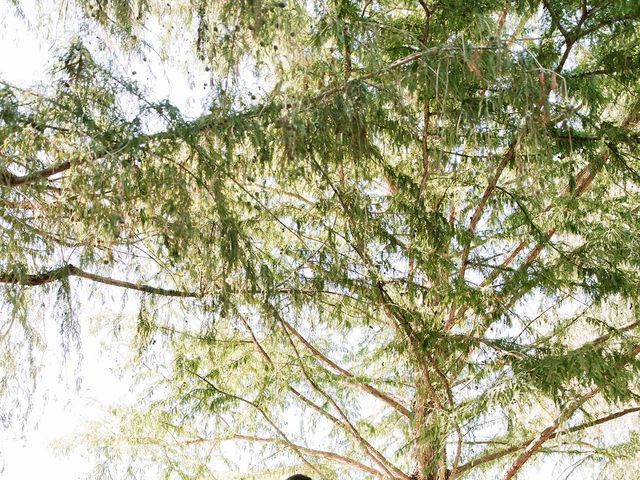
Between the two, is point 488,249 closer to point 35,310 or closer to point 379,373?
point 379,373

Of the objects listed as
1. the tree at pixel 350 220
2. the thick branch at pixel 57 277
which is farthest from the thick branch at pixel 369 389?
the thick branch at pixel 57 277

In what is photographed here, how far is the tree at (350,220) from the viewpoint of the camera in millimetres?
2439

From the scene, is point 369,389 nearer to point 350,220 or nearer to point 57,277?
point 350,220

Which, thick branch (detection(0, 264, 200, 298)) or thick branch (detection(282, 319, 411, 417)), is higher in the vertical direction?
thick branch (detection(282, 319, 411, 417))

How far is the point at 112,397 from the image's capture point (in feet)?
15.2

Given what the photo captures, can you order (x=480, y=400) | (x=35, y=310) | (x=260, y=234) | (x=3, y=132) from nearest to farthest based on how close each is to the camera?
(x=3, y=132) → (x=35, y=310) → (x=480, y=400) → (x=260, y=234)

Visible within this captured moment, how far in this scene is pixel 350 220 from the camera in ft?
10.7

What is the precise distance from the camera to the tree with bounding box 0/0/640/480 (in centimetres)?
244

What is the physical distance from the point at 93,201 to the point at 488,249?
2.16 meters

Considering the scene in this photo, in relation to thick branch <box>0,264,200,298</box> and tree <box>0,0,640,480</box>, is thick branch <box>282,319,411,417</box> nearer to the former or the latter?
tree <box>0,0,640,480</box>

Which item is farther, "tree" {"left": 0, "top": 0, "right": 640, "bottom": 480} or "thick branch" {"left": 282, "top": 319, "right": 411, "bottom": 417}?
"thick branch" {"left": 282, "top": 319, "right": 411, "bottom": 417}

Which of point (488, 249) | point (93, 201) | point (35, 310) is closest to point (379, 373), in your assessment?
point (488, 249)

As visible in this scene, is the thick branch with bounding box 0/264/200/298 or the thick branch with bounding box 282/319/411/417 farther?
the thick branch with bounding box 282/319/411/417

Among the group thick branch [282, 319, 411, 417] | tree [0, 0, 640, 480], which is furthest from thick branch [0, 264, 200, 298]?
thick branch [282, 319, 411, 417]
